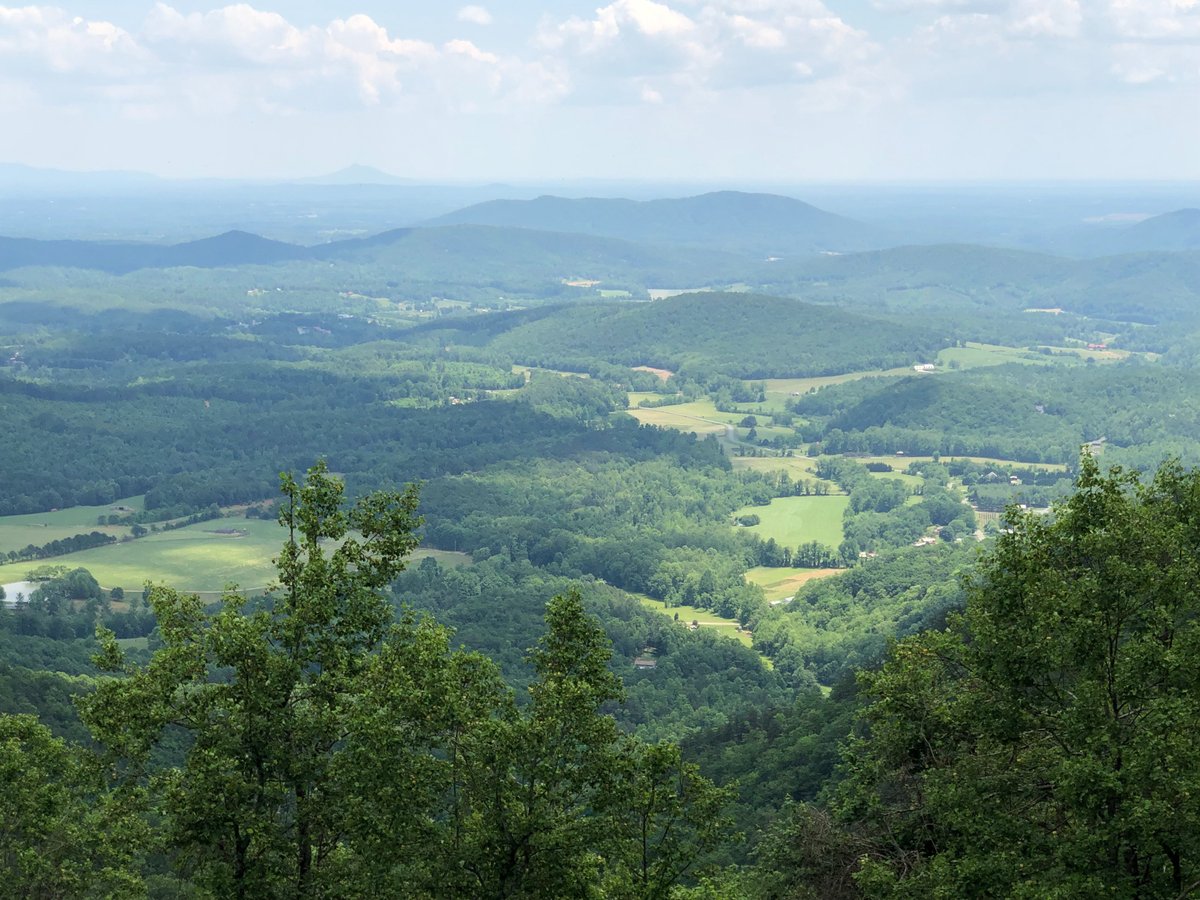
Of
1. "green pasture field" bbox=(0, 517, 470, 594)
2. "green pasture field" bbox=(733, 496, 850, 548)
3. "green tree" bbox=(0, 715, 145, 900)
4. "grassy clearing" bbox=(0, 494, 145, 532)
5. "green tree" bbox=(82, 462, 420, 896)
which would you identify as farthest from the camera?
"grassy clearing" bbox=(0, 494, 145, 532)

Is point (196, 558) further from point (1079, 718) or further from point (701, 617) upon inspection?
point (1079, 718)

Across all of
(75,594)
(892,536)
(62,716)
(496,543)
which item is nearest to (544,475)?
(496,543)

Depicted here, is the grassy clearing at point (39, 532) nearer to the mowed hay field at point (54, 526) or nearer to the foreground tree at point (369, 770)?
the mowed hay field at point (54, 526)

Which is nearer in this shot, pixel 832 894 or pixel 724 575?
pixel 832 894

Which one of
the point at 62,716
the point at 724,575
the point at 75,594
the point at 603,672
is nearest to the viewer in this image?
the point at 603,672

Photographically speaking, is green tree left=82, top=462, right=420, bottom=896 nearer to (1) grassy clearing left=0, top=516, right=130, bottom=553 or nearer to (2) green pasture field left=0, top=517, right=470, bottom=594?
(2) green pasture field left=0, top=517, right=470, bottom=594

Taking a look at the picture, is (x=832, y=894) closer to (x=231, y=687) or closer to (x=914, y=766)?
(x=914, y=766)

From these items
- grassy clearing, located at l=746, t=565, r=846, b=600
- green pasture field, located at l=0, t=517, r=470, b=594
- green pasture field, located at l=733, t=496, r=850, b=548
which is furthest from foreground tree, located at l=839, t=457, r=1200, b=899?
green pasture field, located at l=733, t=496, r=850, b=548
